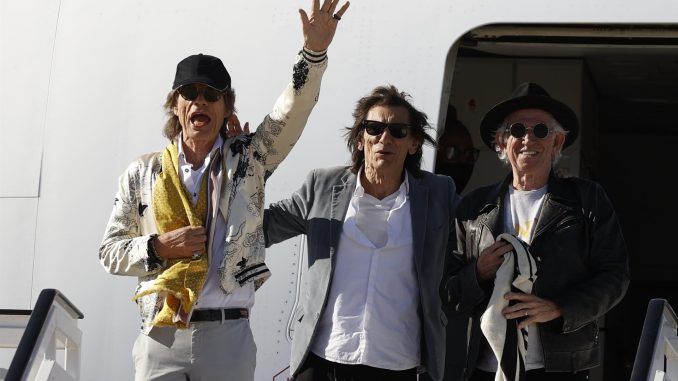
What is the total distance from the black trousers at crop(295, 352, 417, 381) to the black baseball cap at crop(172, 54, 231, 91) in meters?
0.95

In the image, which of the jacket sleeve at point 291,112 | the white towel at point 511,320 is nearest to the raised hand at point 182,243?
the jacket sleeve at point 291,112

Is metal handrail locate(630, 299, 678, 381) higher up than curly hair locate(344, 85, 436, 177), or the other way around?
curly hair locate(344, 85, 436, 177)

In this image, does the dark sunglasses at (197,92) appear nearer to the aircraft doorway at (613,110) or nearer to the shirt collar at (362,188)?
the shirt collar at (362,188)

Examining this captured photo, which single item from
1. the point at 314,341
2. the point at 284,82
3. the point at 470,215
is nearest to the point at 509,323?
the point at 470,215

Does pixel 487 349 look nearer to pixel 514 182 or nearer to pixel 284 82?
pixel 514 182

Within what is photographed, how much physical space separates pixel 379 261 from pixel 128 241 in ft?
2.76

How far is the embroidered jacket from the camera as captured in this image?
11.6 feet

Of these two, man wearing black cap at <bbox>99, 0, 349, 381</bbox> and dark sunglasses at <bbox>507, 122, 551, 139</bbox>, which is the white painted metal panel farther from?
dark sunglasses at <bbox>507, 122, 551, 139</bbox>

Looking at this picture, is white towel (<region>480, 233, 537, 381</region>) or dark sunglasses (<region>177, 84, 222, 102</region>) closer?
white towel (<region>480, 233, 537, 381</region>)

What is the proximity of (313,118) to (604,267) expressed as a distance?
1656 millimetres

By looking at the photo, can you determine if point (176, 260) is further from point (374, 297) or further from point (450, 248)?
point (450, 248)

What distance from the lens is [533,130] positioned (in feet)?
11.6

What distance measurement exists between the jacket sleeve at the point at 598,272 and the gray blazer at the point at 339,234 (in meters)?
0.42

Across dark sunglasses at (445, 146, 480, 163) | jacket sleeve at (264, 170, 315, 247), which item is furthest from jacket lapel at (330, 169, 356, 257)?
dark sunglasses at (445, 146, 480, 163)
